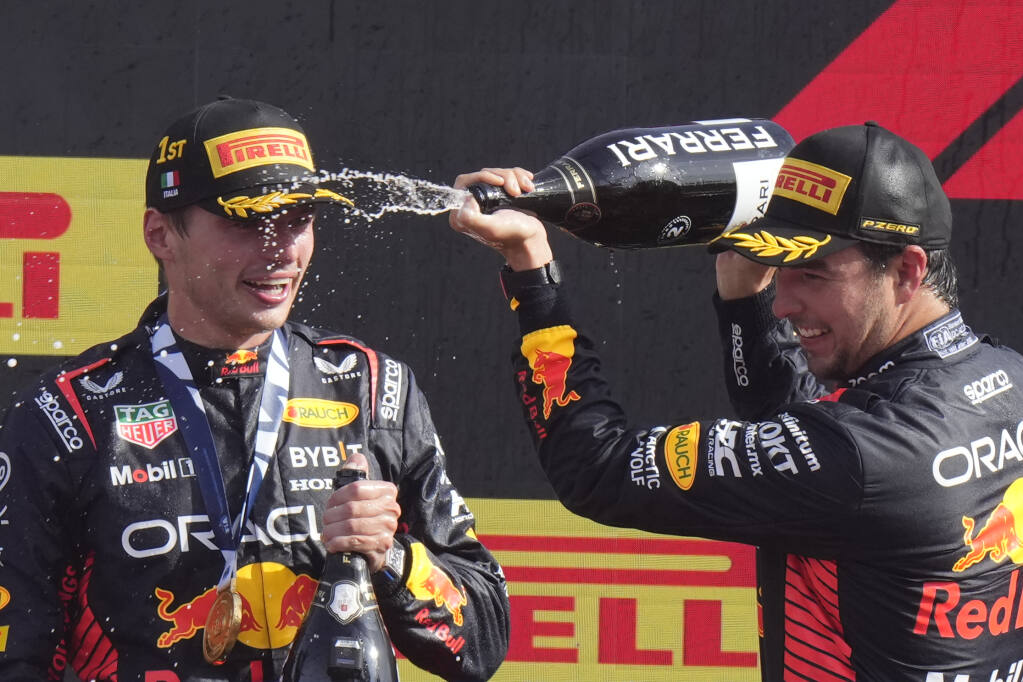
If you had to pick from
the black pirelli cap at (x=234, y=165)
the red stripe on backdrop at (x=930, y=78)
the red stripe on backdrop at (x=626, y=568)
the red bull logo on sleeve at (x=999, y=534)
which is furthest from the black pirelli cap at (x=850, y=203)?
the red stripe on backdrop at (x=626, y=568)

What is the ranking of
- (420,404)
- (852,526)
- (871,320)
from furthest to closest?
(420,404) → (871,320) → (852,526)

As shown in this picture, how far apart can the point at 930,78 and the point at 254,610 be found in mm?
2193

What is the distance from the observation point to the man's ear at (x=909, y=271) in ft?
5.84

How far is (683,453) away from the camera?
1750 millimetres

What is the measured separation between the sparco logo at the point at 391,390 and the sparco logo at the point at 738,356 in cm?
62

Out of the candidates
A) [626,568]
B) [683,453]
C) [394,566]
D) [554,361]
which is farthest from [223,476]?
[626,568]

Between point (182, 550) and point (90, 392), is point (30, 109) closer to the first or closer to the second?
point (90, 392)

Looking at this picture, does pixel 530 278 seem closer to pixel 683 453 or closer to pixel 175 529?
pixel 683 453

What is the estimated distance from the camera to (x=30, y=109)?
119 inches

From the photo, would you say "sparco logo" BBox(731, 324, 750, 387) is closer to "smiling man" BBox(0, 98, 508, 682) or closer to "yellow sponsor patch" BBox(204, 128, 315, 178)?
"smiling man" BBox(0, 98, 508, 682)

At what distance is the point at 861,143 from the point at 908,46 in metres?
1.36

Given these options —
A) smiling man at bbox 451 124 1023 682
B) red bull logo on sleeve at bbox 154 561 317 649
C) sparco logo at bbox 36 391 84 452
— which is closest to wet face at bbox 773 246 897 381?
smiling man at bbox 451 124 1023 682

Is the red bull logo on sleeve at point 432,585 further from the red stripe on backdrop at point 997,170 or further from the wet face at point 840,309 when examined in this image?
the red stripe on backdrop at point 997,170

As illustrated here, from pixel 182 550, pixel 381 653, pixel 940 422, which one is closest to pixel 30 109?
pixel 182 550
